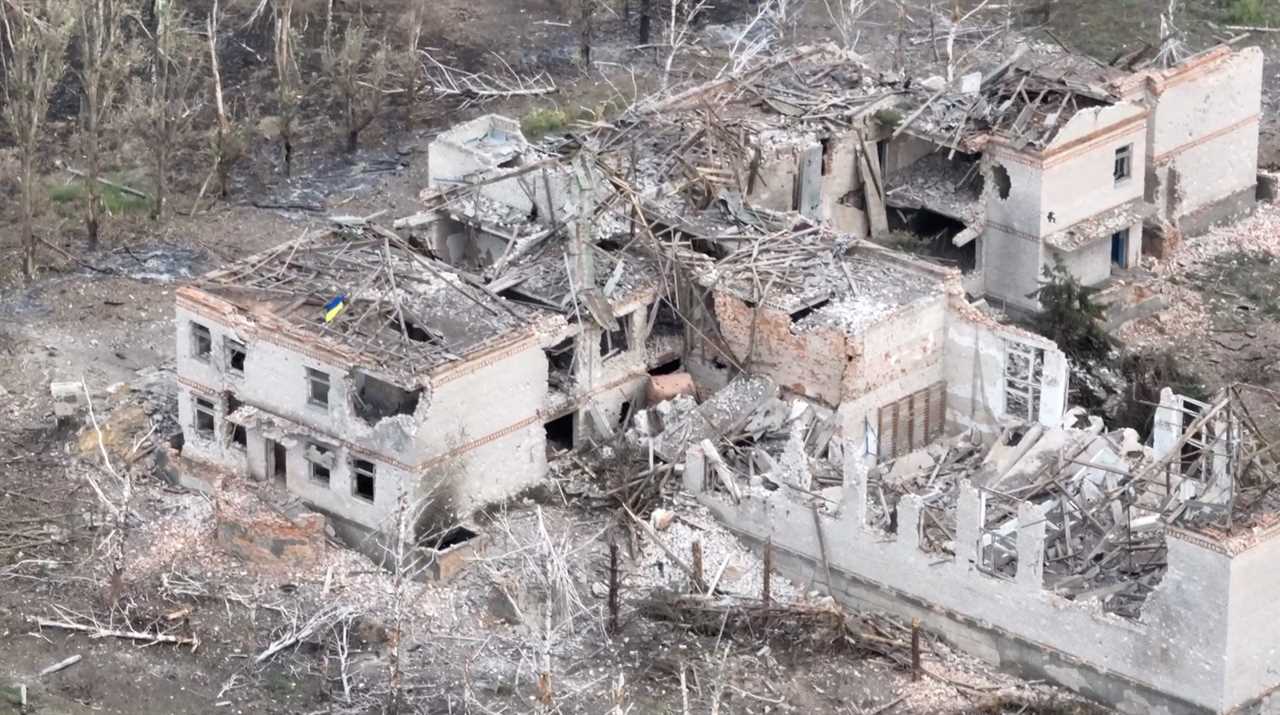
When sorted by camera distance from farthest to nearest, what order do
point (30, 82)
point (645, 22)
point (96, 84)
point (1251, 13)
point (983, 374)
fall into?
point (1251, 13) → point (645, 22) → point (96, 84) → point (30, 82) → point (983, 374)

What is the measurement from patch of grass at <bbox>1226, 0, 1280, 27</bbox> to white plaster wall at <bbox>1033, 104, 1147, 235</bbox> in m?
12.8

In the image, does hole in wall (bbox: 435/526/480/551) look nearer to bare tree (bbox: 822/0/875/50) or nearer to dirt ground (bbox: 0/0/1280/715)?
dirt ground (bbox: 0/0/1280/715)

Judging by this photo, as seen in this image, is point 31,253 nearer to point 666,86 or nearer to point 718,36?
point 666,86

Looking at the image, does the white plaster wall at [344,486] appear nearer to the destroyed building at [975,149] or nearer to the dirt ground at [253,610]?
the dirt ground at [253,610]

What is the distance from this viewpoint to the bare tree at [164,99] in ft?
205

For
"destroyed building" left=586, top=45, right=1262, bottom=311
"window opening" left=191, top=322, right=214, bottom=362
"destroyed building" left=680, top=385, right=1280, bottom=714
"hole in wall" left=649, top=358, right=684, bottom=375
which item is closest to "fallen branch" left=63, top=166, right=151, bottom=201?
"destroyed building" left=586, top=45, right=1262, bottom=311

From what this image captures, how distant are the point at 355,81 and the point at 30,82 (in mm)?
7576

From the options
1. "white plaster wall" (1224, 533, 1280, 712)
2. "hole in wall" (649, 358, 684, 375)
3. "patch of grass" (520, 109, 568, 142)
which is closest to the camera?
"white plaster wall" (1224, 533, 1280, 712)

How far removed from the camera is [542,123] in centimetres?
6556

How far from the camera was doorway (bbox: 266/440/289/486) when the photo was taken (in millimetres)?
51375

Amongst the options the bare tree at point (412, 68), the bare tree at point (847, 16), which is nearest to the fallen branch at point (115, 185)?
the bare tree at point (412, 68)

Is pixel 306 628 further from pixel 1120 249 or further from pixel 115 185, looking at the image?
pixel 1120 249

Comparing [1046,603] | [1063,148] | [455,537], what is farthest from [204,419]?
[1063,148]

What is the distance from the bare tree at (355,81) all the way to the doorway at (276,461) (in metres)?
15.4
